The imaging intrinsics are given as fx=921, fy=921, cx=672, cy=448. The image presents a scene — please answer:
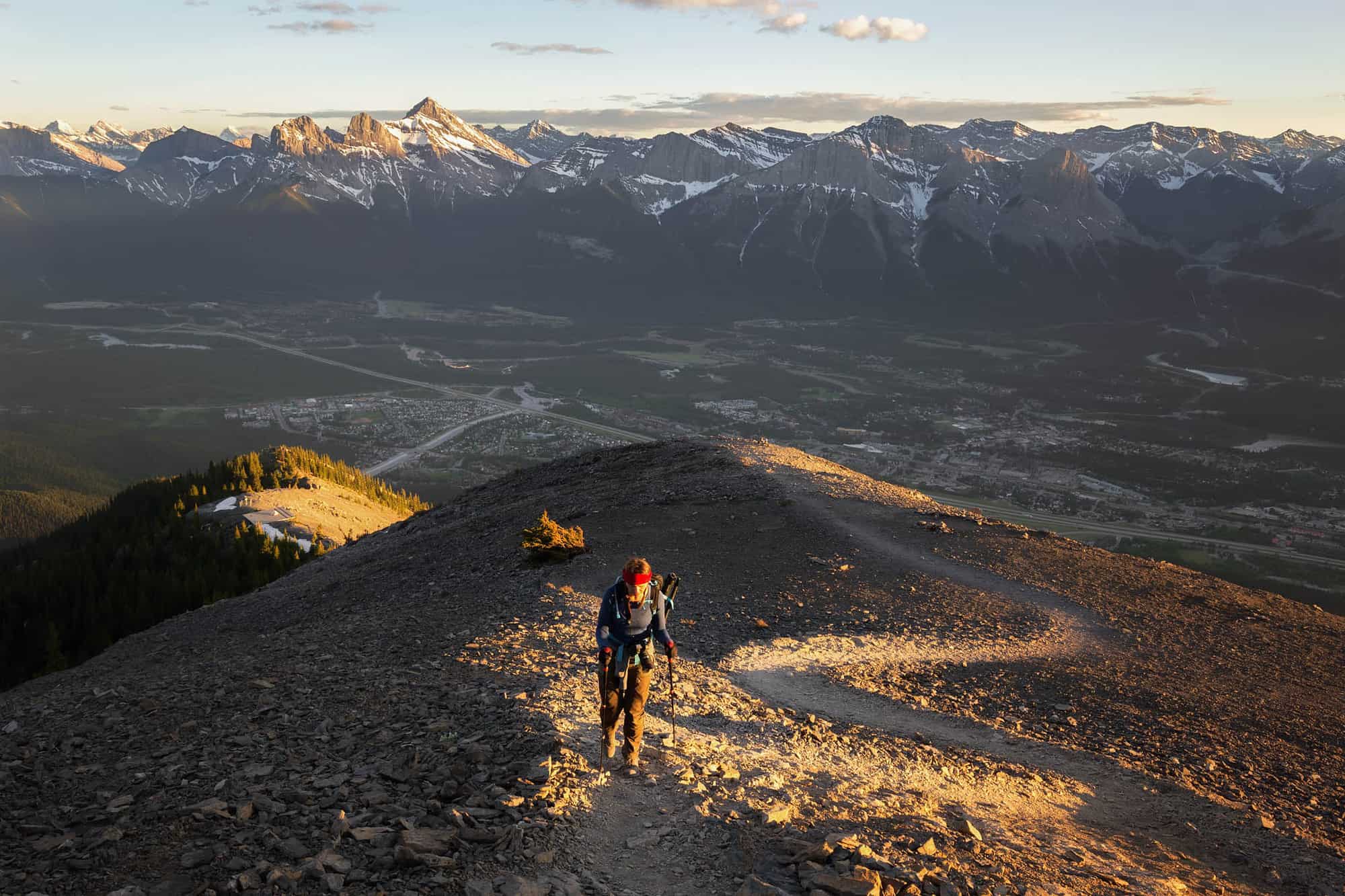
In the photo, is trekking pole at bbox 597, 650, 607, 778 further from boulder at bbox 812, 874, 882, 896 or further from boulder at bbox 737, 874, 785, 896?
boulder at bbox 812, 874, 882, 896

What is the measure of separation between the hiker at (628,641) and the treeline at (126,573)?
38.7 m

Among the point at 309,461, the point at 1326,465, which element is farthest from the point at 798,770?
the point at 1326,465

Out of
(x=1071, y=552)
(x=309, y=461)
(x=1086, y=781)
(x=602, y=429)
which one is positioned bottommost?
(x=602, y=429)

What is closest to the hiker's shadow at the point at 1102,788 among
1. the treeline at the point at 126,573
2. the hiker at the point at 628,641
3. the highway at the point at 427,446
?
the hiker at the point at 628,641

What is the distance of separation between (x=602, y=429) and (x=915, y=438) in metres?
49.7

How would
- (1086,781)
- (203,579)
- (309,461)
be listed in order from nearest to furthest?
1. (1086,781)
2. (203,579)
3. (309,461)

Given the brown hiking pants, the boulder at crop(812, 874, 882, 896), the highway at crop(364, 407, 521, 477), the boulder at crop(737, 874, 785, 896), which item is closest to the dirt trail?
the boulder at crop(812, 874, 882, 896)

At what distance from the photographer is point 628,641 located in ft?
40.7

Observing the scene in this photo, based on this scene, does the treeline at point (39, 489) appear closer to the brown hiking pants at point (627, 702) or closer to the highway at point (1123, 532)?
the highway at point (1123, 532)

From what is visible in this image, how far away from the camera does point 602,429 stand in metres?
151

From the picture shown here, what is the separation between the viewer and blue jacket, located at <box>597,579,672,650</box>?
12.4 meters

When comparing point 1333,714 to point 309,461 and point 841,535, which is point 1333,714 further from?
point 309,461

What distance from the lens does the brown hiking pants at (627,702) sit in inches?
468

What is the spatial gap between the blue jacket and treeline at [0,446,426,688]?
38.7m
